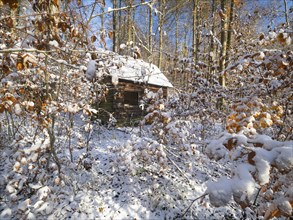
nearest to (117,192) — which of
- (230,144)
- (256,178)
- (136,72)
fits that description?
(230,144)

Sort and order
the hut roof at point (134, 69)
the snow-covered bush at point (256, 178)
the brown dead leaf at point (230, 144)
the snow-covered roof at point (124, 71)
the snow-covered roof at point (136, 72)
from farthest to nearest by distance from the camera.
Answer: the snow-covered roof at point (136, 72)
the hut roof at point (134, 69)
the snow-covered roof at point (124, 71)
the brown dead leaf at point (230, 144)
the snow-covered bush at point (256, 178)

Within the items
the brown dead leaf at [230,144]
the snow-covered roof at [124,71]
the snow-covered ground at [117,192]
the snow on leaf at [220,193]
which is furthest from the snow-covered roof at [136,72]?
the snow-covered ground at [117,192]

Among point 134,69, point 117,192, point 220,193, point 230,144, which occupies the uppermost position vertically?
point 134,69

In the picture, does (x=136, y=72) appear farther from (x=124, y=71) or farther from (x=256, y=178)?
(x=256, y=178)

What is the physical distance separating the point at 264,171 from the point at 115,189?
166 inches

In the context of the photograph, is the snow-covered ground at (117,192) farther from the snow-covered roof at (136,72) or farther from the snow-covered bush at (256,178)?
the snow-covered bush at (256,178)

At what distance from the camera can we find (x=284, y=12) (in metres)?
6.67

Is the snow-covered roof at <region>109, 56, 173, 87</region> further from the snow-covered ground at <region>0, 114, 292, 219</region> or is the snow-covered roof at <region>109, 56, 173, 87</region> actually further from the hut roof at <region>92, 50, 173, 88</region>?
the snow-covered ground at <region>0, 114, 292, 219</region>

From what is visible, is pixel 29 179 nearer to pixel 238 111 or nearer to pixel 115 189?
pixel 115 189

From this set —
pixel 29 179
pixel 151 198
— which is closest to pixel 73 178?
pixel 29 179

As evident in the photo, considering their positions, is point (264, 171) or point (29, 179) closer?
point (264, 171)

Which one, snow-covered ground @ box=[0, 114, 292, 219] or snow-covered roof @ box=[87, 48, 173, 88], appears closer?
snow-covered roof @ box=[87, 48, 173, 88]

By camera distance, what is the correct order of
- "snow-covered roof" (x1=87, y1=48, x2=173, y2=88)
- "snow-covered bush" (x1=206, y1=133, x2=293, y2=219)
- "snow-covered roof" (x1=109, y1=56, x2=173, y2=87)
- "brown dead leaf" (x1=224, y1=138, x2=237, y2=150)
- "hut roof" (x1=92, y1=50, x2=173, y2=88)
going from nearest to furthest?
"snow-covered bush" (x1=206, y1=133, x2=293, y2=219) < "brown dead leaf" (x1=224, y1=138, x2=237, y2=150) < "snow-covered roof" (x1=87, y1=48, x2=173, y2=88) < "hut roof" (x1=92, y1=50, x2=173, y2=88) < "snow-covered roof" (x1=109, y1=56, x2=173, y2=87)

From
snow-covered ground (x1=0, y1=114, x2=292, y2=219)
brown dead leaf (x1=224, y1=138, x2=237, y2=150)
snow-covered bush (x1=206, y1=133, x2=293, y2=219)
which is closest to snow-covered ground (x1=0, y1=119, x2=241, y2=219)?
snow-covered ground (x1=0, y1=114, x2=292, y2=219)
